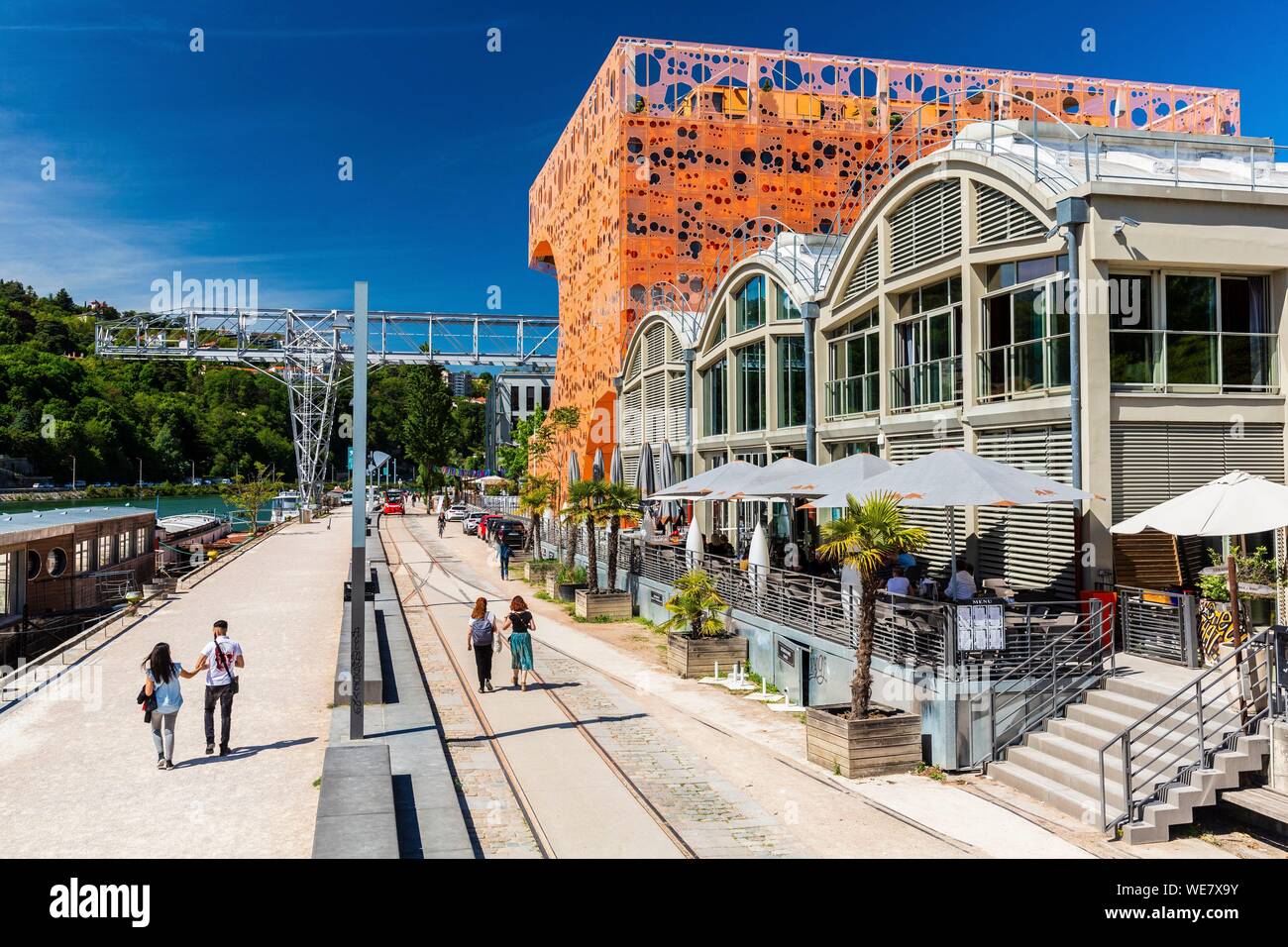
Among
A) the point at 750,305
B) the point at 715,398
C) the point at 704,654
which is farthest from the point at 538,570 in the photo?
the point at 704,654

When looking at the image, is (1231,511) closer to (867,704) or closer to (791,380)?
(867,704)

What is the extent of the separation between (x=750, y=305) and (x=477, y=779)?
2084cm

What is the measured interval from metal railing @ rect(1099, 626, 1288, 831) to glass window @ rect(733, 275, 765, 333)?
19557 mm

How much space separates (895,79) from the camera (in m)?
53.8

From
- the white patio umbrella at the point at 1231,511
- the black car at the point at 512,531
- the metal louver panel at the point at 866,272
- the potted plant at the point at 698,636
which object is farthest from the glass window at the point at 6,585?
the white patio umbrella at the point at 1231,511

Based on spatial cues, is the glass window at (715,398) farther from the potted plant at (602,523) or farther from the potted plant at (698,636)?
the potted plant at (698,636)

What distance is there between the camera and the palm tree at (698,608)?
774 inches

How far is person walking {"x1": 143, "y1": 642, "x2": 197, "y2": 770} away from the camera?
39.9 ft

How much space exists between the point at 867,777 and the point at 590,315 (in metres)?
44.1

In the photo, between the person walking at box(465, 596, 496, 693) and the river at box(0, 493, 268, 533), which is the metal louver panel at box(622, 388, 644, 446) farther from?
the river at box(0, 493, 268, 533)

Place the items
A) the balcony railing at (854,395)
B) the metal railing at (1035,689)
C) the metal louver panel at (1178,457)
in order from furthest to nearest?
the balcony railing at (854,395) < the metal louver panel at (1178,457) < the metal railing at (1035,689)

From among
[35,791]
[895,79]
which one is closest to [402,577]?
[35,791]

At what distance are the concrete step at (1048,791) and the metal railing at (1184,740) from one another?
20 centimetres

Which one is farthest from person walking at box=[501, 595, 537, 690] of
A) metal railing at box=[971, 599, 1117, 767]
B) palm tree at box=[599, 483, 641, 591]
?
palm tree at box=[599, 483, 641, 591]
